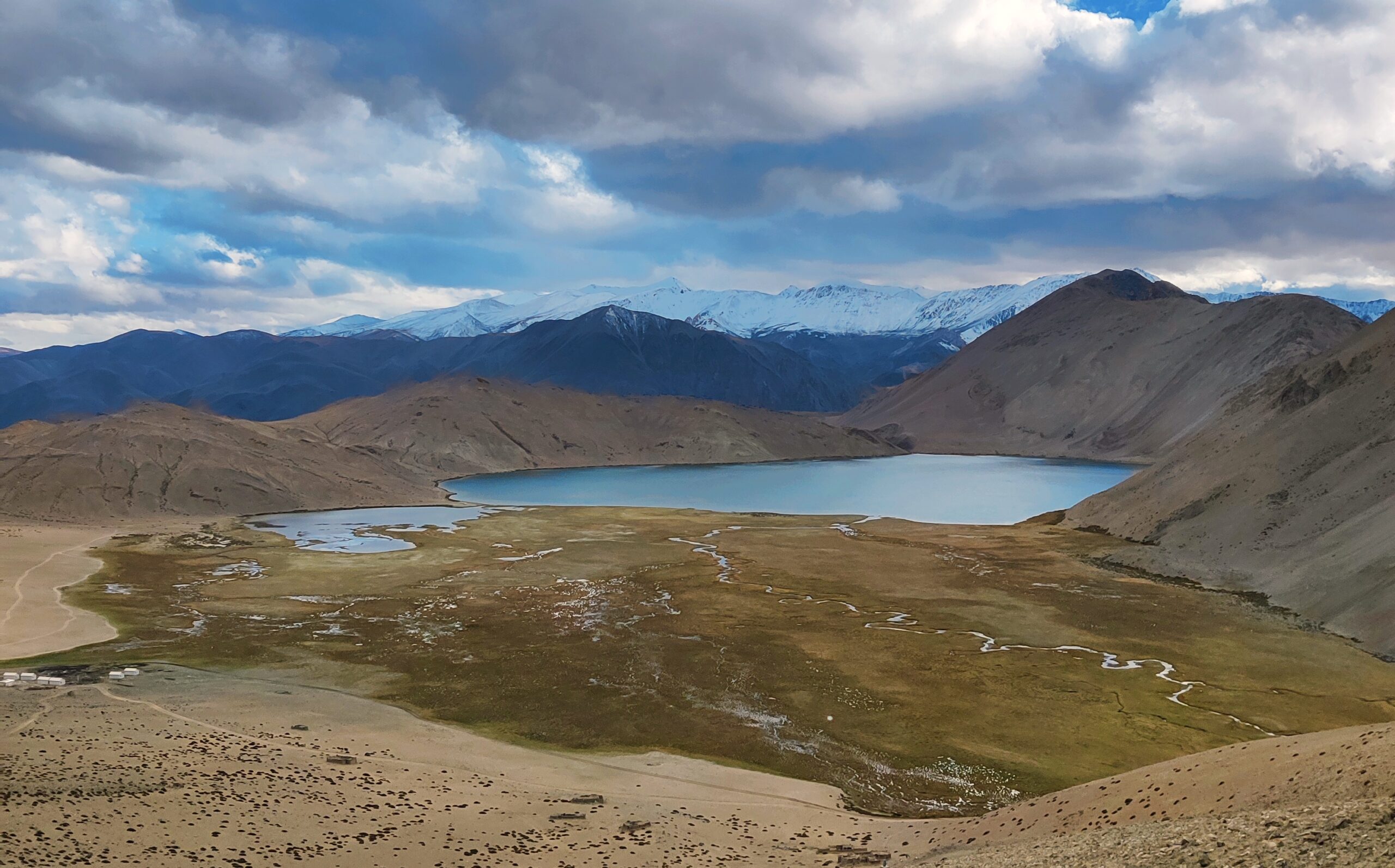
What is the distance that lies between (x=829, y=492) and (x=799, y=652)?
11293 cm

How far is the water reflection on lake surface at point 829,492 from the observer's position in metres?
137

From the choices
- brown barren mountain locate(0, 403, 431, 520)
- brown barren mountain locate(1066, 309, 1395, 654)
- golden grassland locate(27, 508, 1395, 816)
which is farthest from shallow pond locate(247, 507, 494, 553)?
brown barren mountain locate(1066, 309, 1395, 654)

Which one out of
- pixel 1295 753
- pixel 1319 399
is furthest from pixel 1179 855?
pixel 1319 399

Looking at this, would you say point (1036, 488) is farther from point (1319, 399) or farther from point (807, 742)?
point (807, 742)

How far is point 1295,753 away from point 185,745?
3452 cm

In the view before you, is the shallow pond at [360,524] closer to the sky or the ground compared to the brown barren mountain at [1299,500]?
closer to the ground

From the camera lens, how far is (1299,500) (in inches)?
2904

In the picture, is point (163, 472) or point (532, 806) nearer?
point (532, 806)

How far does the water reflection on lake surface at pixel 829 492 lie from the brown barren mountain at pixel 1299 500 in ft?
103

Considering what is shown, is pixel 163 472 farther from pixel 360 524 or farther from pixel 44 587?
pixel 44 587

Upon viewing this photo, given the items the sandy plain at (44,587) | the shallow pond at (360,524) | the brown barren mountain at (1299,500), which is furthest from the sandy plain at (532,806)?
the shallow pond at (360,524)

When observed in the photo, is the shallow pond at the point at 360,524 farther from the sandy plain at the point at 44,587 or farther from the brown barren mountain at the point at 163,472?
the sandy plain at the point at 44,587

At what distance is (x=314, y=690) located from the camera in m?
41.8

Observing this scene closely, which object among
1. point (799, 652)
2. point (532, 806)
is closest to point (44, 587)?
point (799, 652)
